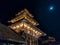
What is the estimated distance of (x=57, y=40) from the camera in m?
34.3

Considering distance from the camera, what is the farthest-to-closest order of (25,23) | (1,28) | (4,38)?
(25,23)
(1,28)
(4,38)

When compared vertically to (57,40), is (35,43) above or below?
below

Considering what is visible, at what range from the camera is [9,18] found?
87.4 ft

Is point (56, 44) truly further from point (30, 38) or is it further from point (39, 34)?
point (30, 38)

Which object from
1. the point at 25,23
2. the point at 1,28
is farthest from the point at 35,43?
the point at 1,28

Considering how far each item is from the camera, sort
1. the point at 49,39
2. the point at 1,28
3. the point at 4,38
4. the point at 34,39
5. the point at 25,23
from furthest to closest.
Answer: the point at 49,39, the point at 34,39, the point at 25,23, the point at 1,28, the point at 4,38

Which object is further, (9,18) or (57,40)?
(57,40)

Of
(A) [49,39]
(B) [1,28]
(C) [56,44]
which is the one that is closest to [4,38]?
(B) [1,28]

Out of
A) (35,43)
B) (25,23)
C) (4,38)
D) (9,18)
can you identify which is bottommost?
(4,38)

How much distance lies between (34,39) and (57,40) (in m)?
12.3

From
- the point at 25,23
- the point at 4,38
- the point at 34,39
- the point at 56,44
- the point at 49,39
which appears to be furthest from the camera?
the point at 56,44

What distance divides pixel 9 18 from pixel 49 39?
781cm

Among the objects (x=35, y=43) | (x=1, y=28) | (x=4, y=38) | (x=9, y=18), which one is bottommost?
(x=4, y=38)

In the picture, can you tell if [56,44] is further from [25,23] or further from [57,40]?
[25,23]
